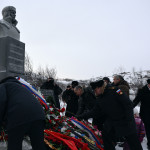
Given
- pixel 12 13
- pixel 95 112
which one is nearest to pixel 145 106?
pixel 95 112

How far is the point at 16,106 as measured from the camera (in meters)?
2.06

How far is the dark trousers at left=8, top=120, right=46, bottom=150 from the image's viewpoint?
2035mm

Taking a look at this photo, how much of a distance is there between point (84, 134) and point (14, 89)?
2131mm

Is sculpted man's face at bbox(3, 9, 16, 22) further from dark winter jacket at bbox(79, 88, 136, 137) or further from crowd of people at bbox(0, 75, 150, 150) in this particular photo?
dark winter jacket at bbox(79, 88, 136, 137)

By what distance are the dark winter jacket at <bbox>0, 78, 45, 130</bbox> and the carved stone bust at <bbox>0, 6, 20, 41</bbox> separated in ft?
14.1

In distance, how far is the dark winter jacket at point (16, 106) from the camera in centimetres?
203

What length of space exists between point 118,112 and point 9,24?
16.3 ft

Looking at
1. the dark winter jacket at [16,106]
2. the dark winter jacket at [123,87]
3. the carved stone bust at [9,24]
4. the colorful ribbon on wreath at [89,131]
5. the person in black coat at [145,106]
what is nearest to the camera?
the dark winter jacket at [16,106]

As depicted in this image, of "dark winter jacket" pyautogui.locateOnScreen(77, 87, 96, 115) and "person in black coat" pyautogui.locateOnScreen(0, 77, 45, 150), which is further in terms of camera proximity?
"dark winter jacket" pyautogui.locateOnScreen(77, 87, 96, 115)

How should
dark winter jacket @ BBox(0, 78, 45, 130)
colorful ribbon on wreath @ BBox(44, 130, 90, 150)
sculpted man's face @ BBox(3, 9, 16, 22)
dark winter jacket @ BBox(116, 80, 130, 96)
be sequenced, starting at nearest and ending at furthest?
1. dark winter jacket @ BBox(0, 78, 45, 130)
2. colorful ribbon on wreath @ BBox(44, 130, 90, 150)
3. dark winter jacket @ BBox(116, 80, 130, 96)
4. sculpted man's face @ BBox(3, 9, 16, 22)

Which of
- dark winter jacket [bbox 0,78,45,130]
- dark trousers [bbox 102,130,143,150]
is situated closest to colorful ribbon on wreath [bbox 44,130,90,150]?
dark trousers [bbox 102,130,143,150]

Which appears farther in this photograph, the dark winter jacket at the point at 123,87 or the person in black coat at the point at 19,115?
the dark winter jacket at the point at 123,87

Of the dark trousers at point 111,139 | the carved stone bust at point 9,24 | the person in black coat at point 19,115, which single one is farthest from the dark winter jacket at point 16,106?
the carved stone bust at point 9,24

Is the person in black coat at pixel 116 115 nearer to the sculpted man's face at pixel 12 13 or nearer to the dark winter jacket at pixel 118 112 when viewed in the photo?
the dark winter jacket at pixel 118 112
